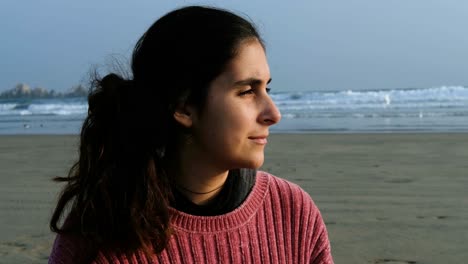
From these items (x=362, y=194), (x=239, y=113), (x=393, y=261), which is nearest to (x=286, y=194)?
(x=239, y=113)

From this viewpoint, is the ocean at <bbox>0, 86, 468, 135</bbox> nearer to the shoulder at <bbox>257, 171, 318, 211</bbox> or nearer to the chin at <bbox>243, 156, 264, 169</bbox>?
the shoulder at <bbox>257, 171, 318, 211</bbox>

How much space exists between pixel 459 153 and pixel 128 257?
6902mm

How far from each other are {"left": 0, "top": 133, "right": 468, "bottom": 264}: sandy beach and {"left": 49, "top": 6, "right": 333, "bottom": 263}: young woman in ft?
1.59

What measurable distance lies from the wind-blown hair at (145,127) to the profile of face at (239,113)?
0.03 meters

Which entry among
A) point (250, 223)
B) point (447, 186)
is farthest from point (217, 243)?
point (447, 186)

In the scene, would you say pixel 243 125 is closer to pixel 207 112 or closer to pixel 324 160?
pixel 207 112

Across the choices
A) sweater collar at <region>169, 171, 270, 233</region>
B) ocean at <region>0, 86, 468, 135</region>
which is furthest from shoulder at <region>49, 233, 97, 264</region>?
ocean at <region>0, 86, 468, 135</region>

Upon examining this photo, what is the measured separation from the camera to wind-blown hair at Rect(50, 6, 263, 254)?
1937 mm

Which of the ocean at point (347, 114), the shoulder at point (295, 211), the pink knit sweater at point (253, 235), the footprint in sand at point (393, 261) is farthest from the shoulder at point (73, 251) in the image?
the ocean at point (347, 114)

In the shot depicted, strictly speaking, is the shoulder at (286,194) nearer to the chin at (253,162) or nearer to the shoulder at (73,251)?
the chin at (253,162)

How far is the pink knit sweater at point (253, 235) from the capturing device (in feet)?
6.62

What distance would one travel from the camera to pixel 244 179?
6.91 ft

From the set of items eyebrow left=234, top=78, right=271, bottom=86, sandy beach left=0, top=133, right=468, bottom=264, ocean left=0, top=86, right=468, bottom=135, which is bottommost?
ocean left=0, top=86, right=468, bottom=135

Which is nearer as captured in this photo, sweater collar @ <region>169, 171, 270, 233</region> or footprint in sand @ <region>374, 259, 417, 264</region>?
sweater collar @ <region>169, 171, 270, 233</region>
